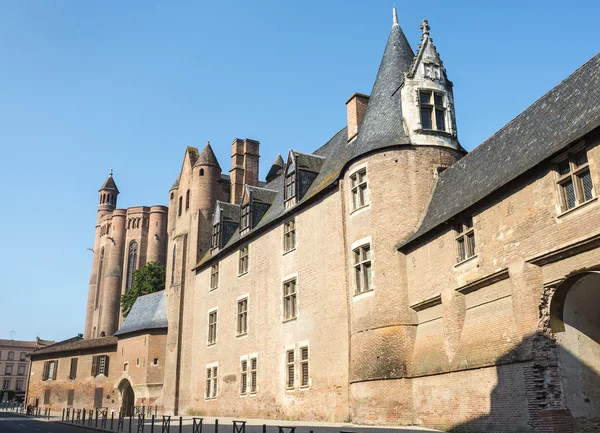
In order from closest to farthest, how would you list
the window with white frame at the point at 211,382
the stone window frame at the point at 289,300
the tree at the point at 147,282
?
1. the stone window frame at the point at 289,300
2. the window with white frame at the point at 211,382
3. the tree at the point at 147,282

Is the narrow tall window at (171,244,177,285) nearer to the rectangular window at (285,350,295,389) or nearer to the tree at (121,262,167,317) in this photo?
the rectangular window at (285,350,295,389)

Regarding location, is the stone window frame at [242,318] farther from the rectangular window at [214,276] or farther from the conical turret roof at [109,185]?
the conical turret roof at [109,185]

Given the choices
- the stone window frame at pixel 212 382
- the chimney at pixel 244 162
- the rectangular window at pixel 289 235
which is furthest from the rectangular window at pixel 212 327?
the chimney at pixel 244 162

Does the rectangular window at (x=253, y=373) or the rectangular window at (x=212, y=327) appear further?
the rectangular window at (x=212, y=327)

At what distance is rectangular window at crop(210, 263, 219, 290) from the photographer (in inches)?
1363

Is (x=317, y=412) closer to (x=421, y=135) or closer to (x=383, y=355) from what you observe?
(x=383, y=355)

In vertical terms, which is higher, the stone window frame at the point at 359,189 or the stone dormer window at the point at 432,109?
the stone dormer window at the point at 432,109

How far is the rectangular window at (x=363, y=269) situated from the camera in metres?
21.1

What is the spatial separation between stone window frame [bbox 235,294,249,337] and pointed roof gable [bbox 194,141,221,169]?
495 inches

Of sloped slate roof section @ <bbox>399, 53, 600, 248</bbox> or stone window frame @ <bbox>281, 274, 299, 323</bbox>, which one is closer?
sloped slate roof section @ <bbox>399, 53, 600, 248</bbox>

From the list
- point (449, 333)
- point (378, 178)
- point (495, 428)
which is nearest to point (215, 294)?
point (378, 178)

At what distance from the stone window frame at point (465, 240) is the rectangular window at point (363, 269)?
3.99 metres

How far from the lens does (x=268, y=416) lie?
26203 mm

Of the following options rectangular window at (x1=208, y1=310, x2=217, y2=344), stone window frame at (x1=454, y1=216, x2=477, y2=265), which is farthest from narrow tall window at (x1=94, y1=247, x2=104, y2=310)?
stone window frame at (x1=454, y1=216, x2=477, y2=265)
